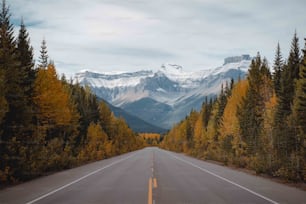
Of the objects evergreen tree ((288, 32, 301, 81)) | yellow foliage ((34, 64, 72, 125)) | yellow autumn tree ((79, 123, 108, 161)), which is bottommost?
yellow autumn tree ((79, 123, 108, 161))

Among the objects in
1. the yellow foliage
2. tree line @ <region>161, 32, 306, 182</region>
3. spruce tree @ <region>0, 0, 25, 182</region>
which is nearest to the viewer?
spruce tree @ <region>0, 0, 25, 182</region>

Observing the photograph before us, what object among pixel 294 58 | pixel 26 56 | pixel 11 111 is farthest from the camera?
pixel 294 58

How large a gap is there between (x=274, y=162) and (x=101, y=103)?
58.6m

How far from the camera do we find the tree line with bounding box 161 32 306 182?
25.5 meters

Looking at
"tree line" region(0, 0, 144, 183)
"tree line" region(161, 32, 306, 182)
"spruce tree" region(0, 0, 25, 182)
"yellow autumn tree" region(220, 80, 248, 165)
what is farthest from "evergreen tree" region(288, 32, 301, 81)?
"spruce tree" region(0, 0, 25, 182)

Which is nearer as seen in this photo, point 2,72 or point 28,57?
point 2,72

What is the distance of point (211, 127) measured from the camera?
69938 millimetres

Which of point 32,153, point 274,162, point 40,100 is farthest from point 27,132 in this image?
point 274,162

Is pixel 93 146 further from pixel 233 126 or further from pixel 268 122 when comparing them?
pixel 268 122

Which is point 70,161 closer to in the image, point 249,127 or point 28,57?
point 28,57

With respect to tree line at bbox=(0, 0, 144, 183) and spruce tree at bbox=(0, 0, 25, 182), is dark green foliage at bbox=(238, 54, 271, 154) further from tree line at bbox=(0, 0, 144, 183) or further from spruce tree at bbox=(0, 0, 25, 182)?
spruce tree at bbox=(0, 0, 25, 182)

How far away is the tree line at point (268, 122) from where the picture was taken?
83.7ft

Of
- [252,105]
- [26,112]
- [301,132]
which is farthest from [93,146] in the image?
[301,132]

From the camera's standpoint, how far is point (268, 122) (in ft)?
123
